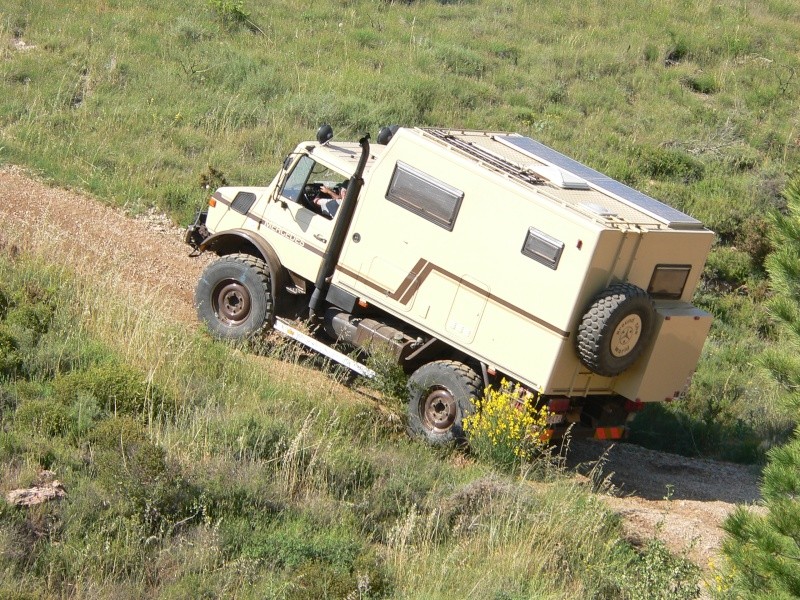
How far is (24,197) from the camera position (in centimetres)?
1498

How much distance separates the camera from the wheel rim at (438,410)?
10.5 metres

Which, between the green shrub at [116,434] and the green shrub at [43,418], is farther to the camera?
the green shrub at [43,418]

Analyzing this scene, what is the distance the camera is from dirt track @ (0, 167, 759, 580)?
971 centimetres

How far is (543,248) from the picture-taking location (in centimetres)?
970

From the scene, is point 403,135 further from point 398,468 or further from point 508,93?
point 508,93

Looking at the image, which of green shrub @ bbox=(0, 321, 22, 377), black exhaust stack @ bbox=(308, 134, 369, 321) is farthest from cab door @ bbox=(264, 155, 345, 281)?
green shrub @ bbox=(0, 321, 22, 377)

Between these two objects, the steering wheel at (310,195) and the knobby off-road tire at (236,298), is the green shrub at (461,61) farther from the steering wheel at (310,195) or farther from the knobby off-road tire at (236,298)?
the knobby off-road tire at (236,298)

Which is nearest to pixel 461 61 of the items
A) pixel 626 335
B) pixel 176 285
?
pixel 176 285

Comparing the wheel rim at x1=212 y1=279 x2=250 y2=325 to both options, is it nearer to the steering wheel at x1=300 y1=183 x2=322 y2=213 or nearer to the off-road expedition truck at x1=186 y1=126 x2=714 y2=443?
the off-road expedition truck at x1=186 y1=126 x2=714 y2=443

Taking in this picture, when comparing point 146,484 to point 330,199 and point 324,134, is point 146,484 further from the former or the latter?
point 324,134

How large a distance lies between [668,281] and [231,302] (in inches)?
190

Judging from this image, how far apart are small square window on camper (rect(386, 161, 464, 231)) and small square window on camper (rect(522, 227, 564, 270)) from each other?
85cm

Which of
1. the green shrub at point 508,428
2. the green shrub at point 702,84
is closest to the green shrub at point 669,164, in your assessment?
the green shrub at point 702,84

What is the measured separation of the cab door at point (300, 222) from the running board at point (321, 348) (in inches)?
23.4
